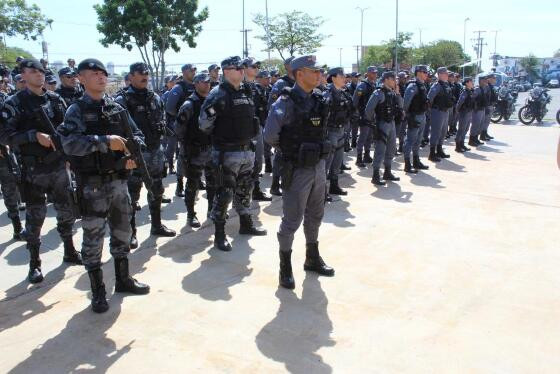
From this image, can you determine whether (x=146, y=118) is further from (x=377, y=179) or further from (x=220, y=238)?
(x=377, y=179)

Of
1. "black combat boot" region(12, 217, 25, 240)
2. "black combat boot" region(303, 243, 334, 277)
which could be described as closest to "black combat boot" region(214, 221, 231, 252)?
"black combat boot" region(303, 243, 334, 277)

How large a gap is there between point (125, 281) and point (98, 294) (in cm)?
31

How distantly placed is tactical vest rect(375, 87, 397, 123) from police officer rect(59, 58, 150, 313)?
4.81 meters

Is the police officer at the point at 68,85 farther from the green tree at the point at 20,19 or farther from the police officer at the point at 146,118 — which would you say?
the green tree at the point at 20,19

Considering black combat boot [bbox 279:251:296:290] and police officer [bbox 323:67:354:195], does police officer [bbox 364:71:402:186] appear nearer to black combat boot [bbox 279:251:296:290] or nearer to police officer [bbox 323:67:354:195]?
police officer [bbox 323:67:354:195]

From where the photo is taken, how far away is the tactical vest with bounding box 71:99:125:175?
3.43 m

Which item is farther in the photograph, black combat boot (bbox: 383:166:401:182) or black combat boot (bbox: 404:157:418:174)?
black combat boot (bbox: 404:157:418:174)

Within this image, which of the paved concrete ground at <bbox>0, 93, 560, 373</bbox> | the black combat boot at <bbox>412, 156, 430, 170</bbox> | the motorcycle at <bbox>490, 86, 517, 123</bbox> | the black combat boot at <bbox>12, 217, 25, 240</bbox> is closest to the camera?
the paved concrete ground at <bbox>0, 93, 560, 373</bbox>

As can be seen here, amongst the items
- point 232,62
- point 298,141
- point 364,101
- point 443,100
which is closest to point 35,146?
point 232,62

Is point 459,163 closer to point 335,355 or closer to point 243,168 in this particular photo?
point 243,168

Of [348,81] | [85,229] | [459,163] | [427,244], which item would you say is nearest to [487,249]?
[427,244]

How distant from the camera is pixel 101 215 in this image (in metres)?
3.58

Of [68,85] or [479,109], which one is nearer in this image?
[68,85]

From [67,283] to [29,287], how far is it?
31 cm
